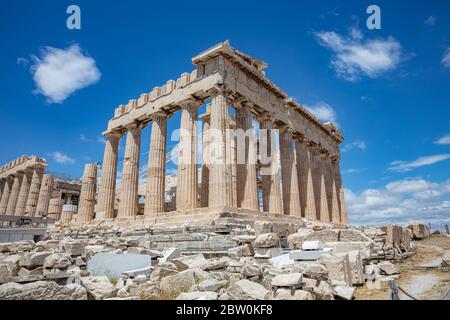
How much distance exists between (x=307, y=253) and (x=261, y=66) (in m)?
20.2

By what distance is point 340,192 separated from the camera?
3650 cm

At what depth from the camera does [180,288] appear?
19.1 ft

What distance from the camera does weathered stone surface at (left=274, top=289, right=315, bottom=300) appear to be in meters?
4.57

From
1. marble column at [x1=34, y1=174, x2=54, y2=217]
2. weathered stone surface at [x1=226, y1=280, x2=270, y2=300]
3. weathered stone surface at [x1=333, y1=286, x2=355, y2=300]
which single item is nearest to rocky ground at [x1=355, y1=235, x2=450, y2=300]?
weathered stone surface at [x1=333, y1=286, x2=355, y2=300]


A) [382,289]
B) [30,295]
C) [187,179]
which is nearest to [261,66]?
[187,179]

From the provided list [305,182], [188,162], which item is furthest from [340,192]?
[188,162]

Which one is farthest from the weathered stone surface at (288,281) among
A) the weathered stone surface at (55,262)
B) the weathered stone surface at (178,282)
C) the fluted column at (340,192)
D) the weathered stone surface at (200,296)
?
the fluted column at (340,192)

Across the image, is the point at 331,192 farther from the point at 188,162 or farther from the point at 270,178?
the point at 188,162

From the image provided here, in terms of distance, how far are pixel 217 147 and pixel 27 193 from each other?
3112cm

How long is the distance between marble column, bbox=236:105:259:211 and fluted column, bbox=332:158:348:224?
19511 mm

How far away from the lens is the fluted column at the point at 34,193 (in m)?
35.2

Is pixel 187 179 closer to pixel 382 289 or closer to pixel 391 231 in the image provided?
pixel 391 231

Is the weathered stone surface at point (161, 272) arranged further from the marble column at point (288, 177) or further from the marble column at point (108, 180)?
the marble column at point (108, 180)

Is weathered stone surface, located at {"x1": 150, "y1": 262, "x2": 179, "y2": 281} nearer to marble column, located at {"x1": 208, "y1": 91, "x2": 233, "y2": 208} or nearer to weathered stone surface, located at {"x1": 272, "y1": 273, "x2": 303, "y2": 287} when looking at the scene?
weathered stone surface, located at {"x1": 272, "y1": 273, "x2": 303, "y2": 287}
